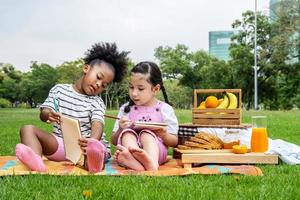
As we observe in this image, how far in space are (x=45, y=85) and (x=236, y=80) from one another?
1651 centimetres

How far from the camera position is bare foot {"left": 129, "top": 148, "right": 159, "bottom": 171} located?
3.19m

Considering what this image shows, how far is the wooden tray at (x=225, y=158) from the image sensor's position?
355 centimetres

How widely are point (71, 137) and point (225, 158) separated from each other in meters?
1.12

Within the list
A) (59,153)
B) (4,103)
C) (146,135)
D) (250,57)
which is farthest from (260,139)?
(4,103)

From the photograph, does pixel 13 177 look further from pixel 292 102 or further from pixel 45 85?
pixel 45 85

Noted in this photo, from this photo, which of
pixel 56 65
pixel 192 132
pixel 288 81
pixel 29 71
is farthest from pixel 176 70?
pixel 192 132

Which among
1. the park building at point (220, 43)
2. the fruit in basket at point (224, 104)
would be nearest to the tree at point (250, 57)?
the park building at point (220, 43)

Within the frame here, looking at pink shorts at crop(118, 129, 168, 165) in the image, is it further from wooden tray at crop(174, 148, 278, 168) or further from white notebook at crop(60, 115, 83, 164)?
white notebook at crop(60, 115, 83, 164)

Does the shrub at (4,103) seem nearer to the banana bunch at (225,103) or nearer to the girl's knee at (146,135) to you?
the banana bunch at (225,103)

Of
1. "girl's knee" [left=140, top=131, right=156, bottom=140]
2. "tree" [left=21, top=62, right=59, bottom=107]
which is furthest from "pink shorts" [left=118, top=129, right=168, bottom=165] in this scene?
"tree" [left=21, top=62, right=59, bottom=107]

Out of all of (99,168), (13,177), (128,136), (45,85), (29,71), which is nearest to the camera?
(13,177)

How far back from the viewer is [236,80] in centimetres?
3241

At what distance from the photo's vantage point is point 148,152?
11.2ft

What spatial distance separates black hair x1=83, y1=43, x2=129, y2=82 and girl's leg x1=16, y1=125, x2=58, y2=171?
69 centimetres
